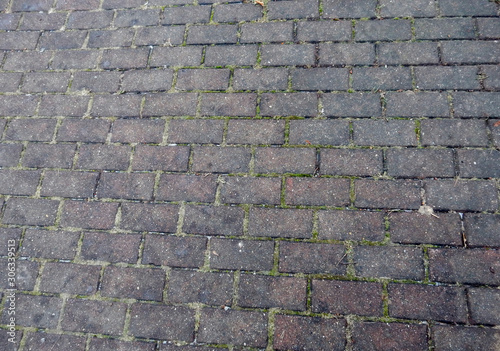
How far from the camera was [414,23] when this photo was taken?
2699 millimetres

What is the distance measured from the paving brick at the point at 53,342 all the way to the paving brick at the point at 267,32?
85.1 inches

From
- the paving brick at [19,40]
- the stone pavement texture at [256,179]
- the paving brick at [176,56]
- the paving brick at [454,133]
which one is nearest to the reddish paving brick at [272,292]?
the stone pavement texture at [256,179]

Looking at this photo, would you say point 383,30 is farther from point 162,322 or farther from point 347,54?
point 162,322

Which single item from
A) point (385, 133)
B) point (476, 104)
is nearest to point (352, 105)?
point (385, 133)

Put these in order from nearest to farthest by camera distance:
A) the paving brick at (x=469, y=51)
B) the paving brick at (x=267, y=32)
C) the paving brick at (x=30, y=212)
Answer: the paving brick at (x=30, y=212), the paving brick at (x=469, y=51), the paving brick at (x=267, y=32)

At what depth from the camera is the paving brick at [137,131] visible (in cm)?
259

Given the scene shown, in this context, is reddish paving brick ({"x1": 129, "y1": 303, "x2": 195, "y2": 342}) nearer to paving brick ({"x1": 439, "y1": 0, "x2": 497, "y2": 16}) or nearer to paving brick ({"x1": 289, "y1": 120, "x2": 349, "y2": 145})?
paving brick ({"x1": 289, "y1": 120, "x2": 349, "y2": 145})

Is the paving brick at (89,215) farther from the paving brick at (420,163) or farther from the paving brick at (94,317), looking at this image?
the paving brick at (420,163)

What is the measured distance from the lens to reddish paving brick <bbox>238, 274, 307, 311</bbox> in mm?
2135

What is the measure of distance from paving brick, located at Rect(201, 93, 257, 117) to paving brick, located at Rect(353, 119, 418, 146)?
686 millimetres

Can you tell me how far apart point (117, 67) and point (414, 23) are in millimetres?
2090

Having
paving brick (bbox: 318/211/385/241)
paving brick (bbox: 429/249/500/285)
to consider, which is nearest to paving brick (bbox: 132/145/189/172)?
paving brick (bbox: 318/211/385/241)

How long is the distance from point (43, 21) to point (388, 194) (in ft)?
9.40

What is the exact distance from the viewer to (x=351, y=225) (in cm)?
225
